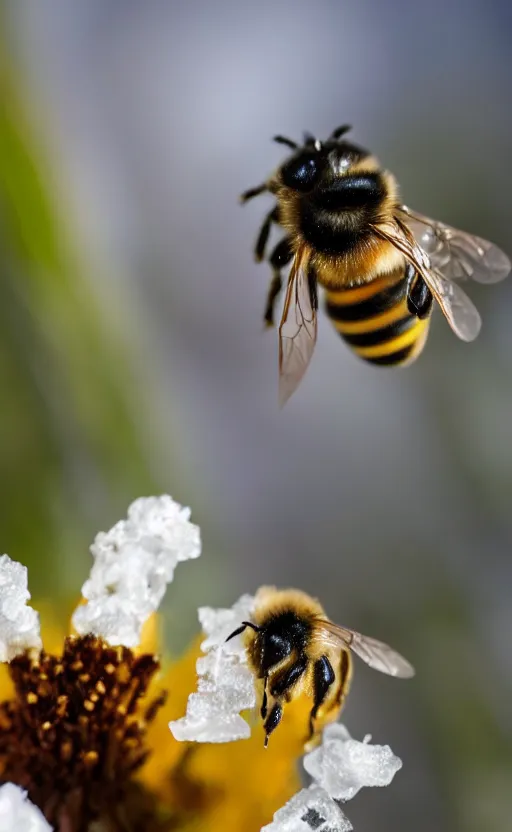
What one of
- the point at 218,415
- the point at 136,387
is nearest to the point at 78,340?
the point at 136,387

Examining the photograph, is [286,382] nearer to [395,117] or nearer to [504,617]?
[504,617]

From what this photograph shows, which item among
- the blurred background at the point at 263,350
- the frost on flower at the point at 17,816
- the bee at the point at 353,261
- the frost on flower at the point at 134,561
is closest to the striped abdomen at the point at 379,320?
the bee at the point at 353,261

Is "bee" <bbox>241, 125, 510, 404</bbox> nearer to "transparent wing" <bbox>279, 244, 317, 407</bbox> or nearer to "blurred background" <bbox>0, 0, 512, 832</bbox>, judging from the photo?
"transparent wing" <bbox>279, 244, 317, 407</bbox>

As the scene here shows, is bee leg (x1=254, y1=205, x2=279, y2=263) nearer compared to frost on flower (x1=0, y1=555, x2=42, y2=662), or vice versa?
frost on flower (x1=0, y1=555, x2=42, y2=662)

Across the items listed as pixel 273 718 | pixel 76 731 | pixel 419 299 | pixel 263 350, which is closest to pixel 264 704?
pixel 273 718

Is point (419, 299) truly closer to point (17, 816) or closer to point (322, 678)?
point (322, 678)

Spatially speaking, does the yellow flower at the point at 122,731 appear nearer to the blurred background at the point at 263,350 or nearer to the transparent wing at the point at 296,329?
the transparent wing at the point at 296,329

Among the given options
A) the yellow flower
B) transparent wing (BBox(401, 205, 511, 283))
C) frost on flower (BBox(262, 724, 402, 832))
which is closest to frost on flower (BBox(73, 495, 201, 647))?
the yellow flower
